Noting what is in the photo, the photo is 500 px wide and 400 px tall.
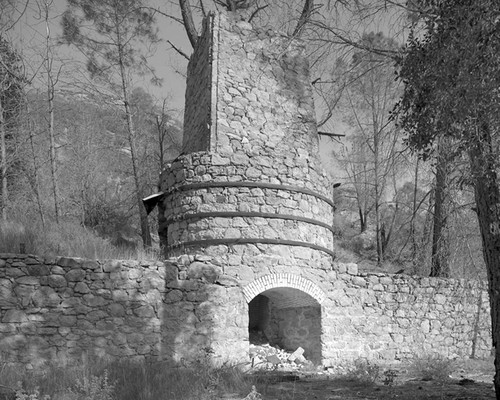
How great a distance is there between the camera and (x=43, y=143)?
19562mm

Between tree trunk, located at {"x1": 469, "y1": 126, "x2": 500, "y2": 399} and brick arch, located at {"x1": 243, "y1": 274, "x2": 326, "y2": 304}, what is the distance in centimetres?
461

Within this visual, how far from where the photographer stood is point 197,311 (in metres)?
8.71

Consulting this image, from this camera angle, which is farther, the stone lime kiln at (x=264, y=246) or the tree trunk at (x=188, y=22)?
the tree trunk at (x=188, y=22)

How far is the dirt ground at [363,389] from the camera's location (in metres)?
6.15

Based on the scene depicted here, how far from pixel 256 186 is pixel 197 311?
108 inches

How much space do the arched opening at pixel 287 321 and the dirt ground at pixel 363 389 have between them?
195 cm

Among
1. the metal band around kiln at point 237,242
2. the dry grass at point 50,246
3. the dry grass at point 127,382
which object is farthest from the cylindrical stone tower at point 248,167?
the dry grass at point 127,382

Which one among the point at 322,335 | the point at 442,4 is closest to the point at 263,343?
the point at 322,335

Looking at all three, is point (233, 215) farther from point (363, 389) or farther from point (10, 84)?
point (10, 84)

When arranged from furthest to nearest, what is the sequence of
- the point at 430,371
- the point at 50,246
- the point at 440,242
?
the point at 440,242, the point at 50,246, the point at 430,371

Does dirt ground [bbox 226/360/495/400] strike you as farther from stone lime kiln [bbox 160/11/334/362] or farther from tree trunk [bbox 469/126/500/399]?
stone lime kiln [bbox 160/11/334/362]

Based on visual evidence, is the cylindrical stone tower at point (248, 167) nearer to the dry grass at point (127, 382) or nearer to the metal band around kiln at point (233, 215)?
the metal band around kiln at point (233, 215)

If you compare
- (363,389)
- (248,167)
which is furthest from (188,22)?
(363,389)

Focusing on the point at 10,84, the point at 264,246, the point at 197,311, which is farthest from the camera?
the point at 10,84
